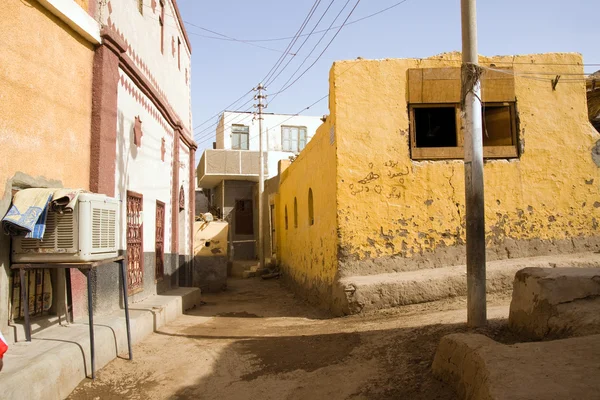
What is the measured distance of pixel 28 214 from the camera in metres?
4.25

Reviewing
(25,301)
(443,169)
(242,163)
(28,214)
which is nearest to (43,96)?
(28,214)

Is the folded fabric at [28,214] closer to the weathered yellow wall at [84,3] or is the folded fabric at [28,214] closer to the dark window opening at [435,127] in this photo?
the weathered yellow wall at [84,3]

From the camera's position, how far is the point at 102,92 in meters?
6.16

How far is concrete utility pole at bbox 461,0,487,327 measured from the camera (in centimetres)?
488

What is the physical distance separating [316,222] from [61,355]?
20.6 ft

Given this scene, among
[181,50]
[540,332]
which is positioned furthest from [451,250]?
[181,50]

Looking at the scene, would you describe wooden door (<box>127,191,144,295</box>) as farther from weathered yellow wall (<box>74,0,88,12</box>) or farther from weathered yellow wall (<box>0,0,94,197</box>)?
weathered yellow wall (<box>74,0,88,12</box>)

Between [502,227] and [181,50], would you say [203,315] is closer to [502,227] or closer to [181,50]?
[502,227]

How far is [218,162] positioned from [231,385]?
21.9 metres

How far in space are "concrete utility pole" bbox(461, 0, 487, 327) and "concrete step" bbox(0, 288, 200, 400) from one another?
12.4 feet

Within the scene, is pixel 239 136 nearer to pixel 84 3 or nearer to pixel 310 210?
pixel 310 210

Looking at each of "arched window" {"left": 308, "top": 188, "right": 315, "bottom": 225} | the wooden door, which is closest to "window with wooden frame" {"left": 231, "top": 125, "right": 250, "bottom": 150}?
"arched window" {"left": 308, "top": 188, "right": 315, "bottom": 225}

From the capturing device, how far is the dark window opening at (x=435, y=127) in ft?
31.3

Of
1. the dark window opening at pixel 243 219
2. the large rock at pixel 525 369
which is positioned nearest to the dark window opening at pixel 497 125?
the large rock at pixel 525 369
